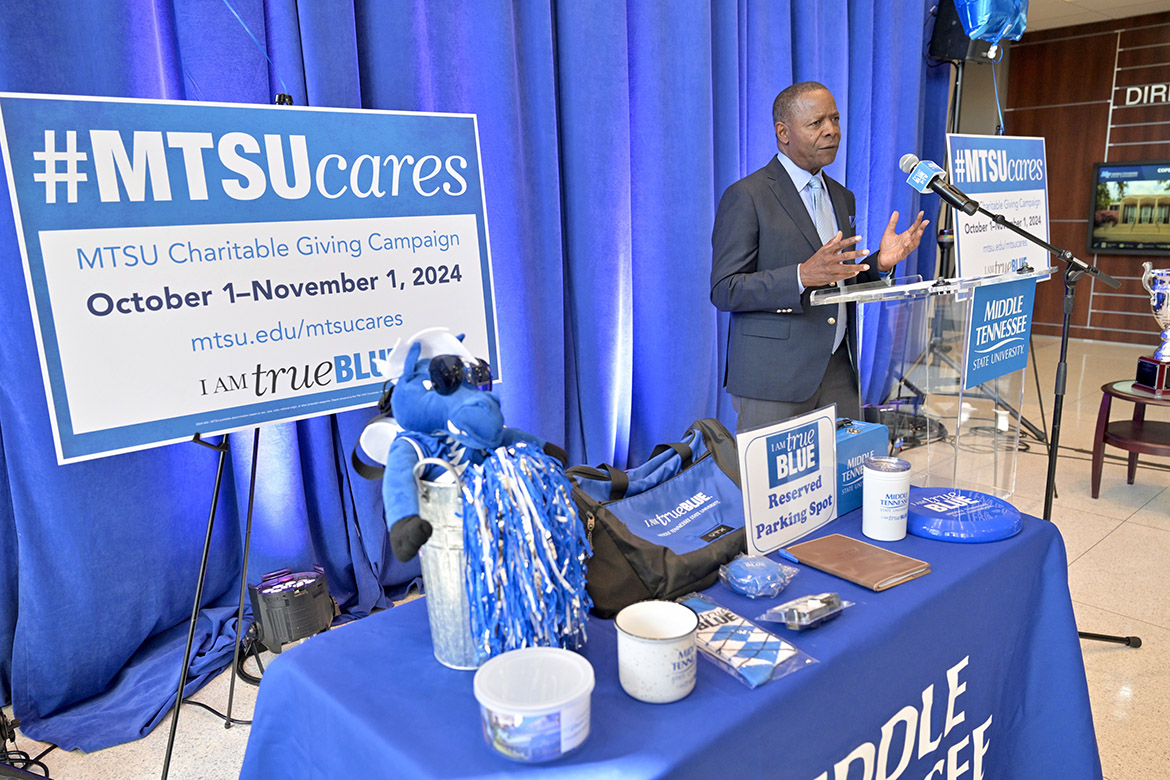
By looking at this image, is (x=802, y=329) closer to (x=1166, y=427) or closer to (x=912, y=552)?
(x=912, y=552)

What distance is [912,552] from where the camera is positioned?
1.11m

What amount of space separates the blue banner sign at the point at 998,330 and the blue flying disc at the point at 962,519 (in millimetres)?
659

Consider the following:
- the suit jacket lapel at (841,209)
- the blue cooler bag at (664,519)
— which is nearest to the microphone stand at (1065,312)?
the suit jacket lapel at (841,209)

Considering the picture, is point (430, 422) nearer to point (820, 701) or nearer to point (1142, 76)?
point (820, 701)

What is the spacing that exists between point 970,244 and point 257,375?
8.49 ft

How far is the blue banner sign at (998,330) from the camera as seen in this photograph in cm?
184

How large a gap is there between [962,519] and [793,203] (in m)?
1.10

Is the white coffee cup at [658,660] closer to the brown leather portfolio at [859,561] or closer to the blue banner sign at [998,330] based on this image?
the brown leather portfolio at [859,561]

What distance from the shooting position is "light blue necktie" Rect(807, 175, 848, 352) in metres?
2.06

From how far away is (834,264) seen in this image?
172 centimetres

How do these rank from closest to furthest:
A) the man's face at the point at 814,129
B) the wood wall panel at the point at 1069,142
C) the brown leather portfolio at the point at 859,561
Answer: the brown leather portfolio at the point at 859,561, the man's face at the point at 814,129, the wood wall panel at the point at 1069,142

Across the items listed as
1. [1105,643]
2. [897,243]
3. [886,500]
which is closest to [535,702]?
[886,500]

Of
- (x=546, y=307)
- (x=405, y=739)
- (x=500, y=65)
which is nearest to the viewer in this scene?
(x=405, y=739)

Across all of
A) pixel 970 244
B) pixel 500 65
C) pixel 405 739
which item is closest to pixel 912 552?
pixel 405 739
